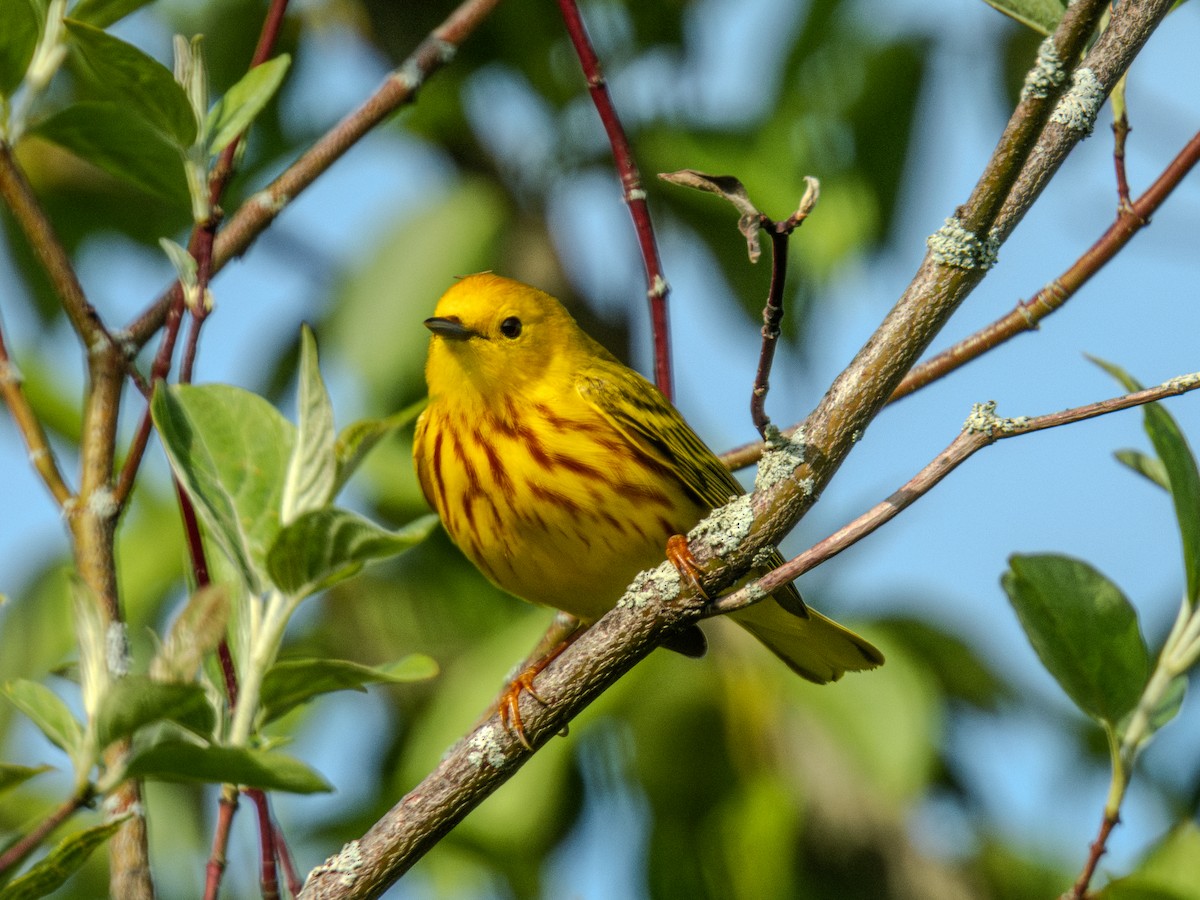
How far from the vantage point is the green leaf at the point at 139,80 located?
1.94m

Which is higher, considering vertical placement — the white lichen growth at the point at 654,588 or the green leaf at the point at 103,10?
the green leaf at the point at 103,10

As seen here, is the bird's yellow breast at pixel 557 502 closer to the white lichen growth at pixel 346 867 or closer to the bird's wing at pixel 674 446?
the bird's wing at pixel 674 446

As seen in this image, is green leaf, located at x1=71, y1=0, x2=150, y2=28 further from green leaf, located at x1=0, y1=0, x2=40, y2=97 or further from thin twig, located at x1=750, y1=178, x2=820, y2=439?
thin twig, located at x1=750, y1=178, x2=820, y2=439

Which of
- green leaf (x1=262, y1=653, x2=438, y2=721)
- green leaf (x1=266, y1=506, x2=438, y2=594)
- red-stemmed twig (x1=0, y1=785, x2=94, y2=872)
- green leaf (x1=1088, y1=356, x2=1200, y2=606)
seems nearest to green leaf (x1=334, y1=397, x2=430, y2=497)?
green leaf (x1=266, y1=506, x2=438, y2=594)

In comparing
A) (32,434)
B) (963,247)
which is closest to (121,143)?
(32,434)

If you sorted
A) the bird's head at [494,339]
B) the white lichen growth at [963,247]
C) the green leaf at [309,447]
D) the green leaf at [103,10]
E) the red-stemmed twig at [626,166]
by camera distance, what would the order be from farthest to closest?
the bird's head at [494,339] < the red-stemmed twig at [626,166] < the green leaf at [103,10] < the green leaf at [309,447] < the white lichen growth at [963,247]

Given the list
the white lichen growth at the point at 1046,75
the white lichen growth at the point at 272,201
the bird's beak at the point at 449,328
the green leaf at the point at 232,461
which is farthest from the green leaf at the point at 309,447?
the bird's beak at the point at 449,328

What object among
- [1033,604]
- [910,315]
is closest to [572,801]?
[1033,604]

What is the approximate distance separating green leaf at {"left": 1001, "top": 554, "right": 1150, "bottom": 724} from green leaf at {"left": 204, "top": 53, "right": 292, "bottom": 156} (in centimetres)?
131

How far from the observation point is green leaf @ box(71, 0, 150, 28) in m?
2.26

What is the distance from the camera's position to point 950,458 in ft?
5.75

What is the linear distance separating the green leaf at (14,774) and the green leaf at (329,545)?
1.15 feet

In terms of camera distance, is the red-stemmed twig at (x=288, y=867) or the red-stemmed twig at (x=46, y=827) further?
the red-stemmed twig at (x=288, y=867)

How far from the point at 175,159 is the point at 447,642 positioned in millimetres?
2161
